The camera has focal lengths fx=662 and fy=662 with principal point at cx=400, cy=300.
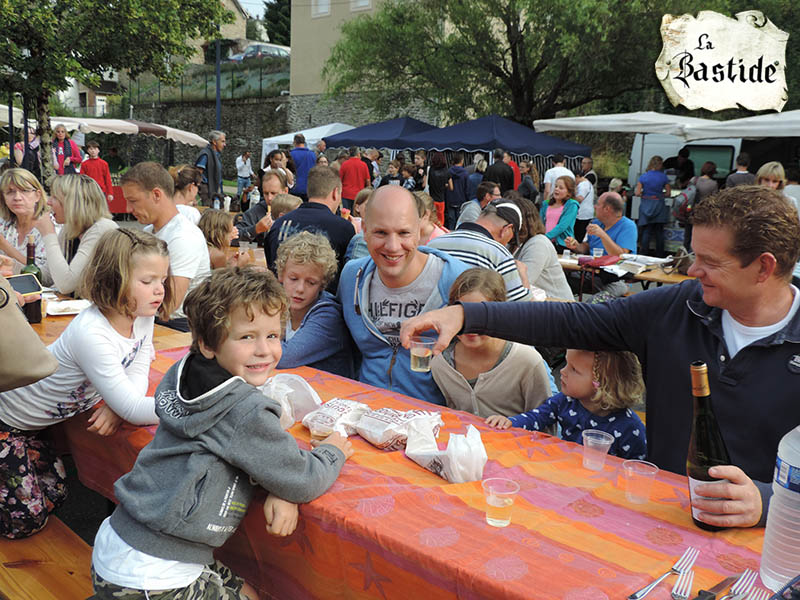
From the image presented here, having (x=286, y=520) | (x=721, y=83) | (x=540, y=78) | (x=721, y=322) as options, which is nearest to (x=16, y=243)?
(x=286, y=520)

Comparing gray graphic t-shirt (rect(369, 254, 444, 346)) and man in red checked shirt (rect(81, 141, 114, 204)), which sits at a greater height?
man in red checked shirt (rect(81, 141, 114, 204))

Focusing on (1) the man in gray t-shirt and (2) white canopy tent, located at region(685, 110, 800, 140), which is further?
(2) white canopy tent, located at region(685, 110, 800, 140)

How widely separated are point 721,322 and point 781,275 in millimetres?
223

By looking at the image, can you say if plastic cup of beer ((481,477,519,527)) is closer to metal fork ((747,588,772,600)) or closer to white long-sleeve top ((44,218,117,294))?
metal fork ((747,588,772,600))

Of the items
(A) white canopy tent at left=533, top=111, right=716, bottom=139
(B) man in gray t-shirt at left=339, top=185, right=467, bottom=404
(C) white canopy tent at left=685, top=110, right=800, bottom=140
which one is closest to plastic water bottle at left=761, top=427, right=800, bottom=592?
(B) man in gray t-shirt at left=339, top=185, right=467, bottom=404

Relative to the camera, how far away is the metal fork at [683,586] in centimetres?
136

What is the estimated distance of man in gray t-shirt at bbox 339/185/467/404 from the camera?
9.93 ft

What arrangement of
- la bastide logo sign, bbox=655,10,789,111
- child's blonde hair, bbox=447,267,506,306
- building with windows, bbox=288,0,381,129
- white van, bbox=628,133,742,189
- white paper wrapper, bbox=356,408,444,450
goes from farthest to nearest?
building with windows, bbox=288,0,381,129, white van, bbox=628,133,742,189, la bastide logo sign, bbox=655,10,789,111, child's blonde hair, bbox=447,267,506,306, white paper wrapper, bbox=356,408,444,450

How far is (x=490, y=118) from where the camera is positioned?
1391cm

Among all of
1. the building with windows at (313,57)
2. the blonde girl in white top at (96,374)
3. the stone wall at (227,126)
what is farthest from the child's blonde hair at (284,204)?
the stone wall at (227,126)

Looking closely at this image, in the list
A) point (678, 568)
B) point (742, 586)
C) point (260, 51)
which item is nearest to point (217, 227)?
point (678, 568)

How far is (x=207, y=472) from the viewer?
175cm

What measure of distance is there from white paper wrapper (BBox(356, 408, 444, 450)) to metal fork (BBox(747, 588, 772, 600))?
3.33 ft

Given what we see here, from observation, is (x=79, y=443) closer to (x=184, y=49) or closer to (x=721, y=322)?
(x=721, y=322)
